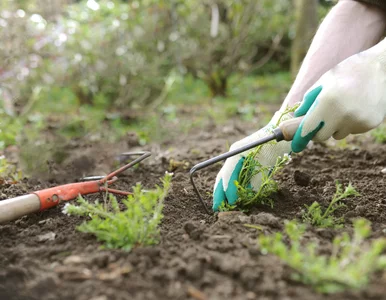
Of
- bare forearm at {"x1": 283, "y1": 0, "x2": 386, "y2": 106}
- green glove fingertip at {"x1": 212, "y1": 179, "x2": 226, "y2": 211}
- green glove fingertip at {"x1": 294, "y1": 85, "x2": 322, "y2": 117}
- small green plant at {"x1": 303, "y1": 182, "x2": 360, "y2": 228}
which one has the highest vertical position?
bare forearm at {"x1": 283, "y1": 0, "x2": 386, "y2": 106}

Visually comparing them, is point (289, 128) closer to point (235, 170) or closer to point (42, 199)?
point (235, 170)

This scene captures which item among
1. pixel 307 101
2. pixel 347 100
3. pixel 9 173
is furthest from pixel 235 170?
pixel 9 173

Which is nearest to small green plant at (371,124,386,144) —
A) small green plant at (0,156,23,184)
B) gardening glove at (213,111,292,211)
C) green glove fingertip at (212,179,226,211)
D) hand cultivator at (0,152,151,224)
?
gardening glove at (213,111,292,211)

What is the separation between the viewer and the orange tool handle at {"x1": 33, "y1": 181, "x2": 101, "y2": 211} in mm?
1945

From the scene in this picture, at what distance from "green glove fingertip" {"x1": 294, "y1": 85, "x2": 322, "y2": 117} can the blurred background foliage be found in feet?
7.36

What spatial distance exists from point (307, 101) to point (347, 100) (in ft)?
0.58

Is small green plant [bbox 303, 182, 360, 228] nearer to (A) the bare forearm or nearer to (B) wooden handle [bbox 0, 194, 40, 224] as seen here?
(A) the bare forearm

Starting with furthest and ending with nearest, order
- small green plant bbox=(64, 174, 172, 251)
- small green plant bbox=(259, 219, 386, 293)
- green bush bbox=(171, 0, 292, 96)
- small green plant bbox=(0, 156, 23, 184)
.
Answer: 1. green bush bbox=(171, 0, 292, 96)
2. small green plant bbox=(0, 156, 23, 184)
3. small green plant bbox=(64, 174, 172, 251)
4. small green plant bbox=(259, 219, 386, 293)

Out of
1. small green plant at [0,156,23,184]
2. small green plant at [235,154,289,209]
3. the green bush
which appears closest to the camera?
small green plant at [235,154,289,209]

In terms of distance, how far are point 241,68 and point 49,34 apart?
152 inches

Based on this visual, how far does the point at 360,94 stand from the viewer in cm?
193

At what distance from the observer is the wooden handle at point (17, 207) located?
5.90 feet

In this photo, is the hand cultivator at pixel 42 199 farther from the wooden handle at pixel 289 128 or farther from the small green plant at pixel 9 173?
the wooden handle at pixel 289 128

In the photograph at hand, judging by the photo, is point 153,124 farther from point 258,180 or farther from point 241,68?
point 241,68
